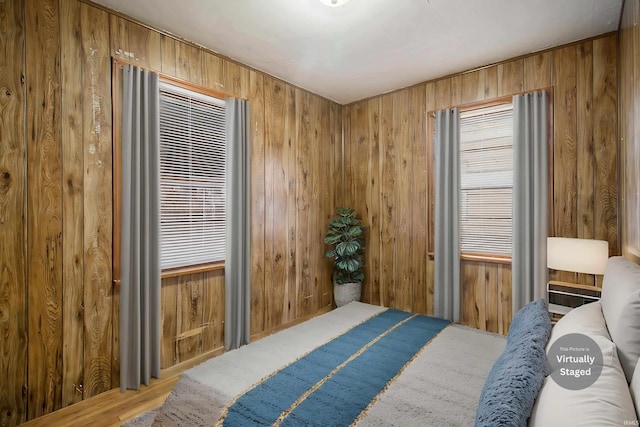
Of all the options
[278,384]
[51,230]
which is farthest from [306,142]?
[278,384]

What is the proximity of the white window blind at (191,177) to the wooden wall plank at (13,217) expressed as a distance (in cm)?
86

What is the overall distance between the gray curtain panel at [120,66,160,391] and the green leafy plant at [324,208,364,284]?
2.12 metres

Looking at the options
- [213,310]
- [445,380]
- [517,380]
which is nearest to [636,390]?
[517,380]

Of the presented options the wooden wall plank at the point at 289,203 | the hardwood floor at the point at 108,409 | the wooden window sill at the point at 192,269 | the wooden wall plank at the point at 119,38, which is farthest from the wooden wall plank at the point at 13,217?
the wooden wall plank at the point at 289,203

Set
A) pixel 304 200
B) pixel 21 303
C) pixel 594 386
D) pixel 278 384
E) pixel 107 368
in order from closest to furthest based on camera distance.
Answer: pixel 594 386, pixel 278 384, pixel 21 303, pixel 107 368, pixel 304 200

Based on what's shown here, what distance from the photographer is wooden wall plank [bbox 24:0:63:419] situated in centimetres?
198

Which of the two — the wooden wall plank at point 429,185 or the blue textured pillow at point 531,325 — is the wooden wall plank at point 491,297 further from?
the blue textured pillow at point 531,325

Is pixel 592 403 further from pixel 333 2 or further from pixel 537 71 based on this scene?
pixel 537 71

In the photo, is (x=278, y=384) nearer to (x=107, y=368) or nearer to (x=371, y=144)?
(x=107, y=368)

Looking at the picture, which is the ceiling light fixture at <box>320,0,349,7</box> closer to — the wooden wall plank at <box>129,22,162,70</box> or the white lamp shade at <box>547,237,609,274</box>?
the wooden wall plank at <box>129,22,162,70</box>

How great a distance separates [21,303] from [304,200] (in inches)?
106

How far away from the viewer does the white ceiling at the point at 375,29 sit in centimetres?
228

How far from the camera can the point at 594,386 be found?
0.90 m

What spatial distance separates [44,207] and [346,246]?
287 cm
